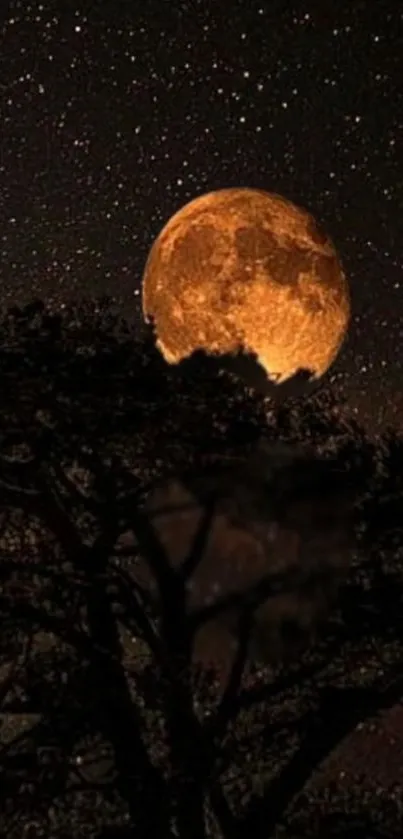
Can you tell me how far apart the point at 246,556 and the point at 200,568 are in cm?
30

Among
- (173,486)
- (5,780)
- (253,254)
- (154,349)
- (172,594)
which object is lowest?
(5,780)

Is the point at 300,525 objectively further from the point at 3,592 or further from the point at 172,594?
the point at 3,592

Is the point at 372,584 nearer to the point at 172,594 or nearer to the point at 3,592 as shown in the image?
the point at 172,594

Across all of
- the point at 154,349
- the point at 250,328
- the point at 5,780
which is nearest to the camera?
the point at 5,780

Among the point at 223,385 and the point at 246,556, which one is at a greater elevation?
the point at 223,385

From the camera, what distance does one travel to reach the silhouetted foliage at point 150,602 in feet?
19.2

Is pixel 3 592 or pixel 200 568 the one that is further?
pixel 200 568

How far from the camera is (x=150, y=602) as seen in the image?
253 inches

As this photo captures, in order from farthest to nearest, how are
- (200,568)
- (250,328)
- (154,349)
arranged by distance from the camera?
(250,328)
(200,568)
(154,349)

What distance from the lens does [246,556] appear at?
6379 millimetres

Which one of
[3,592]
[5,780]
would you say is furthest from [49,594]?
[5,780]

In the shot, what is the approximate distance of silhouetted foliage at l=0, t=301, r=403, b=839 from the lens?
19.2 feet

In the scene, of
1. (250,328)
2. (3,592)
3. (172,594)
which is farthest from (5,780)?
(250,328)

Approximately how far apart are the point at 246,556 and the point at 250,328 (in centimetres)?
165
